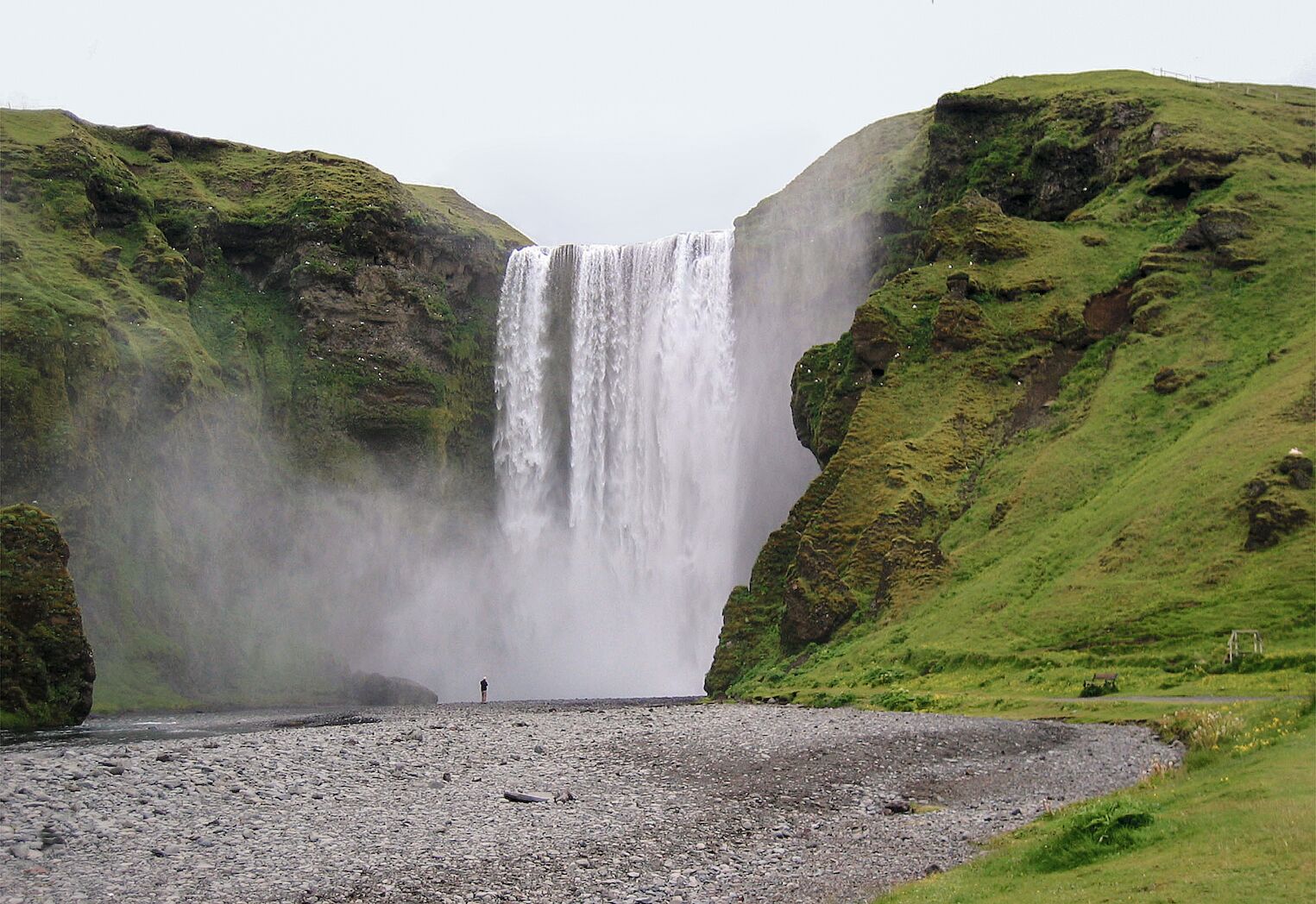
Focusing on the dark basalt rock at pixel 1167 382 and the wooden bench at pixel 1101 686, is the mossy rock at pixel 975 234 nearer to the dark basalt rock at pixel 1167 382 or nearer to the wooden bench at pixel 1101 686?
the dark basalt rock at pixel 1167 382

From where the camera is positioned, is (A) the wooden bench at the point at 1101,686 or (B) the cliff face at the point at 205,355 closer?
(A) the wooden bench at the point at 1101,686

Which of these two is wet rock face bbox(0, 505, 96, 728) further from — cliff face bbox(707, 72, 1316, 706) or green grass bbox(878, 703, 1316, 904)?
green grass bbox(878, 703, 1316, 904)

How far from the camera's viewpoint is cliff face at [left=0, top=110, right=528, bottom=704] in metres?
75.4

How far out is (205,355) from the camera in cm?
9088

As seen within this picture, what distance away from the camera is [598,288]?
324 feet

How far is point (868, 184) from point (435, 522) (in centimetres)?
4469

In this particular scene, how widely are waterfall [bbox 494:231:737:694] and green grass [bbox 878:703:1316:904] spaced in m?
66.8

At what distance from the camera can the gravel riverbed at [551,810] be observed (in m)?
17.3

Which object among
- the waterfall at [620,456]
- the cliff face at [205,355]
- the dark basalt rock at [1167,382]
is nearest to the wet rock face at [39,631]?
the cliff face at [205,355]

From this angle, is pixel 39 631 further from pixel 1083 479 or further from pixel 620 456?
pixel 1083 479

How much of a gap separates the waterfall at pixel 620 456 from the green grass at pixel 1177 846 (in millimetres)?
66817

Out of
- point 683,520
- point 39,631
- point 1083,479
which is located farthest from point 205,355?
point 1083,479

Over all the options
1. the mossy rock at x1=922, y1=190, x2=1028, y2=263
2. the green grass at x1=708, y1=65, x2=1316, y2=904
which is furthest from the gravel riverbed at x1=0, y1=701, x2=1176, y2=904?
the mossy rock at x1=922, y1=190, x2=1028, y2=263

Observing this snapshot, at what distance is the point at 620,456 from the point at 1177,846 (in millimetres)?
81386
